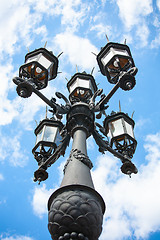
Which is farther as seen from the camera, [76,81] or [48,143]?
[76,81]

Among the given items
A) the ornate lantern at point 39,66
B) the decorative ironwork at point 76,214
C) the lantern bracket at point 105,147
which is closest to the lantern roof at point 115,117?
the lantern bracket at point 105,147

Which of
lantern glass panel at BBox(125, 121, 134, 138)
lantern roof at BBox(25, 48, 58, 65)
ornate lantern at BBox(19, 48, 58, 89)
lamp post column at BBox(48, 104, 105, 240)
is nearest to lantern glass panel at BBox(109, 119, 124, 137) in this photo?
lantern glass panel at BBox(125, 121, 134, 138)

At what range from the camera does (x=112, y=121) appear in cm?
549

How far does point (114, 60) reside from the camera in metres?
5.72

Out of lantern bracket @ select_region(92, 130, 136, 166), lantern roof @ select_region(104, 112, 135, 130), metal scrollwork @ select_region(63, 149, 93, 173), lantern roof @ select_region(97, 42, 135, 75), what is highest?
lantern roof @ select_region(97, 42, 135, 75)

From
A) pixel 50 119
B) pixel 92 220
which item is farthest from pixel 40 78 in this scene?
pixel 92 220

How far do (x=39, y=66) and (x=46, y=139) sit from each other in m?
1.45

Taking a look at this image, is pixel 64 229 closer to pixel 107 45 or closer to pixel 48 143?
pixel 48 143

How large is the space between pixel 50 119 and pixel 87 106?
0.96m

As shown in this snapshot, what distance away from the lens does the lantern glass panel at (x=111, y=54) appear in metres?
5.81

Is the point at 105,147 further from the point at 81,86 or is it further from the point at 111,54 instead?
the point at 111,54

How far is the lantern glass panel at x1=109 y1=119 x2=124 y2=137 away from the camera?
5.23 metres

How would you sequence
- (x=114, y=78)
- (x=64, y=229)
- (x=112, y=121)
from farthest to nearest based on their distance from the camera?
(x=114, y=78)
(x=112, y=121)
(x=64, y=229)

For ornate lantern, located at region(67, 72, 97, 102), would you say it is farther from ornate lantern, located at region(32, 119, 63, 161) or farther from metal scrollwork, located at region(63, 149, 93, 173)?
metal scrollwork, located at region(63, 149, 93, 173)
